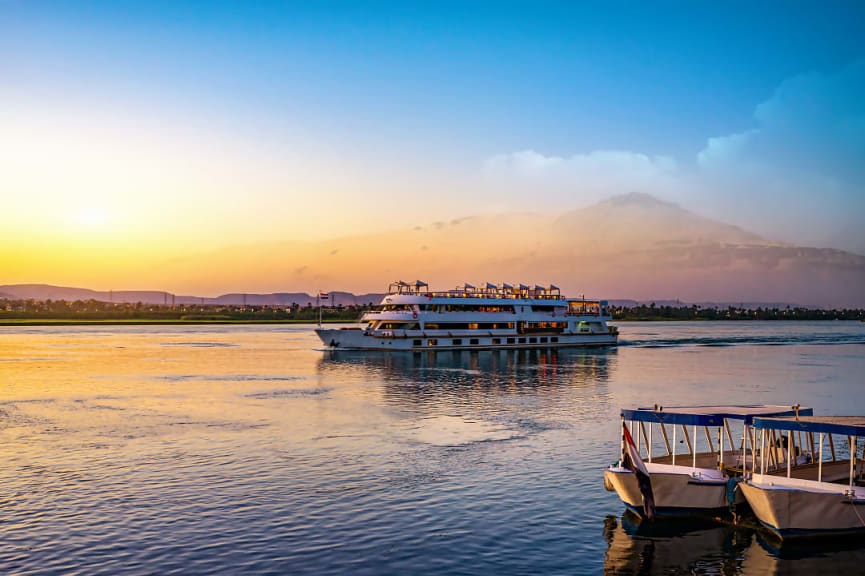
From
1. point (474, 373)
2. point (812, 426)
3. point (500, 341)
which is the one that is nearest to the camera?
point (812, 426)

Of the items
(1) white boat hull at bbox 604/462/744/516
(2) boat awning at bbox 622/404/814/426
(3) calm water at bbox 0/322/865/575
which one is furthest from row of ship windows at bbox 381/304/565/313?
(1) white boat hull at bbox 604/462/744/516

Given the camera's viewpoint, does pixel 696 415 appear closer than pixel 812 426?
No

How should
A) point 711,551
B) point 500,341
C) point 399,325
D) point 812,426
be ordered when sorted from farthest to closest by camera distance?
1. point 500,341
2. point 399,325
3. point 812,426
4. point 711,551

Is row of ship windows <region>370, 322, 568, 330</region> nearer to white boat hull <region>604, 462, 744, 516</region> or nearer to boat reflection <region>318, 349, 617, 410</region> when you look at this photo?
boat reflection <region>318, 349, 617, 410</region>

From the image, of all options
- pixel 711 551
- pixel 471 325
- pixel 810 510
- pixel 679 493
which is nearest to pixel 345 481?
pixel 679 493

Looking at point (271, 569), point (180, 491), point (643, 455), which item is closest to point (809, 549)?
point (643, 455)

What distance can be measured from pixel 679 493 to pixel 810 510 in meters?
4.58

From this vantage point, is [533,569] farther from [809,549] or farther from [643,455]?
[643,455]

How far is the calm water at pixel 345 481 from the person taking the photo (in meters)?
24.5

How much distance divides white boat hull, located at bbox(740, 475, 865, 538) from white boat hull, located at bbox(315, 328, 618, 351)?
299ft

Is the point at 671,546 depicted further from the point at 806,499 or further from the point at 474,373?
the point at 474,373

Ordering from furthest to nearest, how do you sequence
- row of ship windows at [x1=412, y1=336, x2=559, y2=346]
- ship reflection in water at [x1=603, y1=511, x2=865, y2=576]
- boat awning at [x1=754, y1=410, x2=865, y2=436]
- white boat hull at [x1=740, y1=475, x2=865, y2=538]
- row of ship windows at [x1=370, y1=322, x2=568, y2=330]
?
row of ship windows at [x1=412, y1=336, x2=559, y2=346] < row of ship windows at [x1=370, y1=322, x2=568, y2=330] < boat awning at [x1=754, y1=410, x2=865, y2=436] < white boat hull at [x1=740, y1=475, x2=865, y2=538] < ship reflection in water at [x1=603, y1=511, x2=865, y2=576]

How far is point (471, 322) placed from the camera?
123688mm

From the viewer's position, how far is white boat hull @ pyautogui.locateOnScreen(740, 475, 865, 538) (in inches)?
1038
